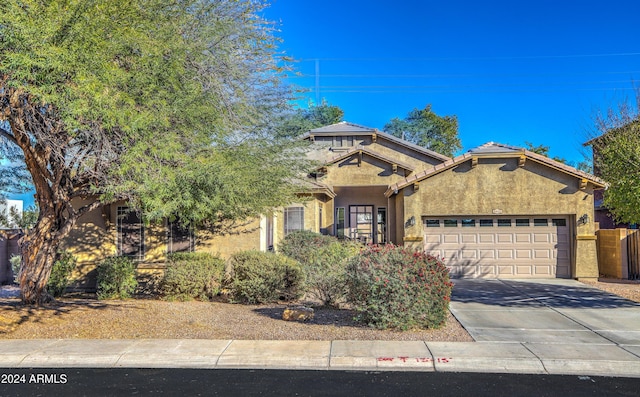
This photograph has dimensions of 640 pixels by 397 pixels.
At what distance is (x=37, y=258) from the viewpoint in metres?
10.8

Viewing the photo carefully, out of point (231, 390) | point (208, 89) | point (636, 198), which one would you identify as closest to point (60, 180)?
point (208, 89)

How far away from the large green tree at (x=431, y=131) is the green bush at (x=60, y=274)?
1372 inches

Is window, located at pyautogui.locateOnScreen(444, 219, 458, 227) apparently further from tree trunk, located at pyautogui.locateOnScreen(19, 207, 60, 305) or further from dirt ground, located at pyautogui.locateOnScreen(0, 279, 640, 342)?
tree trunk, located at pyautogui.locateOnScreen(19, 207, 60, 305)

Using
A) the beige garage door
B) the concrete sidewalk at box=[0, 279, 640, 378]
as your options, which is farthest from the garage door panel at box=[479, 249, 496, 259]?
the concrete sidewalk at box=[0, 279, 640, 378]

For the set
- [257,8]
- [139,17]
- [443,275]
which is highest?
[257,8]

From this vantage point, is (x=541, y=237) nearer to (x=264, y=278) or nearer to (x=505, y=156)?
(x=505, y=156)

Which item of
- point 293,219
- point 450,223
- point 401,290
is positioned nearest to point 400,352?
point 401,290

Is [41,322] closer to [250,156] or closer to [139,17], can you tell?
[250,156]

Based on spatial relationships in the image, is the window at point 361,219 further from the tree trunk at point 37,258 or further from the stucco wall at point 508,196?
the tree trunk at point 37,258

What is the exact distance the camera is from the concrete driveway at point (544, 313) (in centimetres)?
846

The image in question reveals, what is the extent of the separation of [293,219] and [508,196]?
7.97 m

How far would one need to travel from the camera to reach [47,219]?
10.8 meters

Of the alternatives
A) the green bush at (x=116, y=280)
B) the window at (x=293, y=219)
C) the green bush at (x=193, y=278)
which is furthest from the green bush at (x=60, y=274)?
the window at (x=293, y=219)

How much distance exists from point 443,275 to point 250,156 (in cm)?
503
